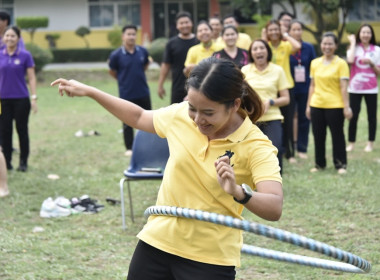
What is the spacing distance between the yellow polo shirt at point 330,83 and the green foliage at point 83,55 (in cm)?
2507

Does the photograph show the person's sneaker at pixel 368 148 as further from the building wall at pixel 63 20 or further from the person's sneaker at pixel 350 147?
the building wall at pixel 63 20

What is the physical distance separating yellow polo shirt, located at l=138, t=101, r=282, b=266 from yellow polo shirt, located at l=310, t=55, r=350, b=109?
248 inches

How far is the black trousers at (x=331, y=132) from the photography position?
31.5ft

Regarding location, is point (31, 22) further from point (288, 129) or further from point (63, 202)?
point (63, 202)

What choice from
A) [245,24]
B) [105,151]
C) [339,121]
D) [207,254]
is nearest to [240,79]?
[207,254]

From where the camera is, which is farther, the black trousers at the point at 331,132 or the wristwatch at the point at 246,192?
the black trousers at the point at 331,132

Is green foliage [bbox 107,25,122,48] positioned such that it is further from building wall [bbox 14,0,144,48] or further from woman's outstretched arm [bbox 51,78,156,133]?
woman's outstretched arm [bbox 51,78,156,133]

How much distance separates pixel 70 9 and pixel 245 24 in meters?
9.77

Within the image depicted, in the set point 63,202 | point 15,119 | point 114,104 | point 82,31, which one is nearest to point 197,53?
point 15,119

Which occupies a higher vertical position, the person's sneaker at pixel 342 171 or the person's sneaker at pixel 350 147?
the person's sneaker at pixel 342 171

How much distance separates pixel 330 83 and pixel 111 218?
3.78m

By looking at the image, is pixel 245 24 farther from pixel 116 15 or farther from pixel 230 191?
pixel 230 191

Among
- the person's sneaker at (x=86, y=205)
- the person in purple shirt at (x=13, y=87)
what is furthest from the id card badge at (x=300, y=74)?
the person's sneaker at (x=86, y=205)

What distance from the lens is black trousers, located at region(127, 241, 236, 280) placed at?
3.33 meters
